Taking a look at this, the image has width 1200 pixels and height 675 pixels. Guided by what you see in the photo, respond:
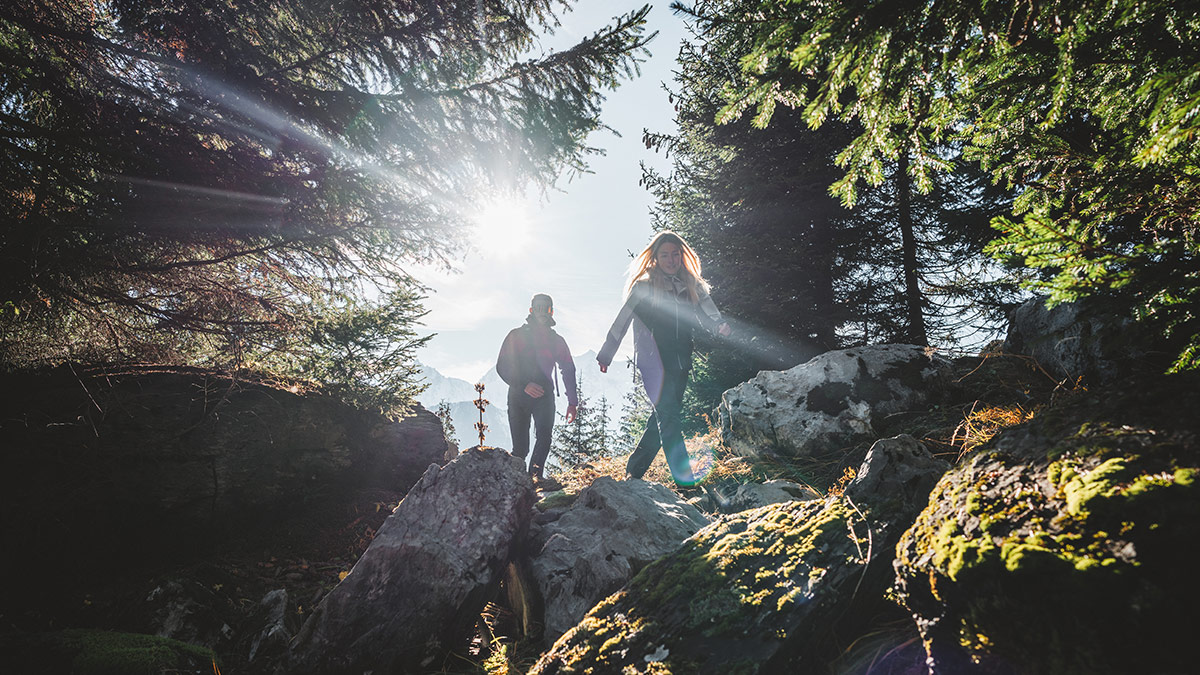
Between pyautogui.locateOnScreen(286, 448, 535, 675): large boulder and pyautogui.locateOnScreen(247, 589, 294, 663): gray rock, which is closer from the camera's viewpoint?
pyautogui.locateOnScreen(286, 448, 535, 675): large boulder

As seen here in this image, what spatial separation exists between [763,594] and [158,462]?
5776mm

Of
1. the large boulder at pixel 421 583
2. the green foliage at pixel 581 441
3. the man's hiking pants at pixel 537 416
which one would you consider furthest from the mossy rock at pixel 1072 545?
the green foliage at pixel 581 441

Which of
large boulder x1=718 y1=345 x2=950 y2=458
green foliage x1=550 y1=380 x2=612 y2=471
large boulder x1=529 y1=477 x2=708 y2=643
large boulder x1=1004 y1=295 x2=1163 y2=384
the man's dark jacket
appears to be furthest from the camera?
green foliage x1=550 y1=380 x2=612 y2=471

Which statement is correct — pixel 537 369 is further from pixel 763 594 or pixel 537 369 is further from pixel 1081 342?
pixel 1081 342

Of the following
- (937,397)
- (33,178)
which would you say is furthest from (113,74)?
(937,397)

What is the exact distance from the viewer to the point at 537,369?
249 inches

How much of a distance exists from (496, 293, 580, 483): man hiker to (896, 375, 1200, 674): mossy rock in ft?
16.5

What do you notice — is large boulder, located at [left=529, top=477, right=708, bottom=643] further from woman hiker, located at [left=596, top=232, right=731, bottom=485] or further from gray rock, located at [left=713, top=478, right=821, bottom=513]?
woman hiker, located at [left=596, top=232, right=731, bottom=485]

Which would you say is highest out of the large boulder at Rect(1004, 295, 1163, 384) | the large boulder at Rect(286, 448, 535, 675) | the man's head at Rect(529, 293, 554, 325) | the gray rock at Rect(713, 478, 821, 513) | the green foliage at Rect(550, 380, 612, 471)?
the green foliage at Rect(550, 380, 612, 471)

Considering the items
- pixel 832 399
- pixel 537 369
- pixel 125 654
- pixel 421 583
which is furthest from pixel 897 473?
pixel 537 369

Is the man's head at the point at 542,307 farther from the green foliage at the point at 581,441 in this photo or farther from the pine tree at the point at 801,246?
the green foliage at the point at 581,441

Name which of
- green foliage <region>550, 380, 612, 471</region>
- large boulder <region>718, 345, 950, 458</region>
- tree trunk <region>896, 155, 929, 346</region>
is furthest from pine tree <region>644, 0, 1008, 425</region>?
green foliage <region>550, 380, 612, 471</region>

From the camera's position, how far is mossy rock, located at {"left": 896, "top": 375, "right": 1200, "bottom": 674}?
0.89 metres

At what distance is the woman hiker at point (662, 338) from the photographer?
4.59 m
